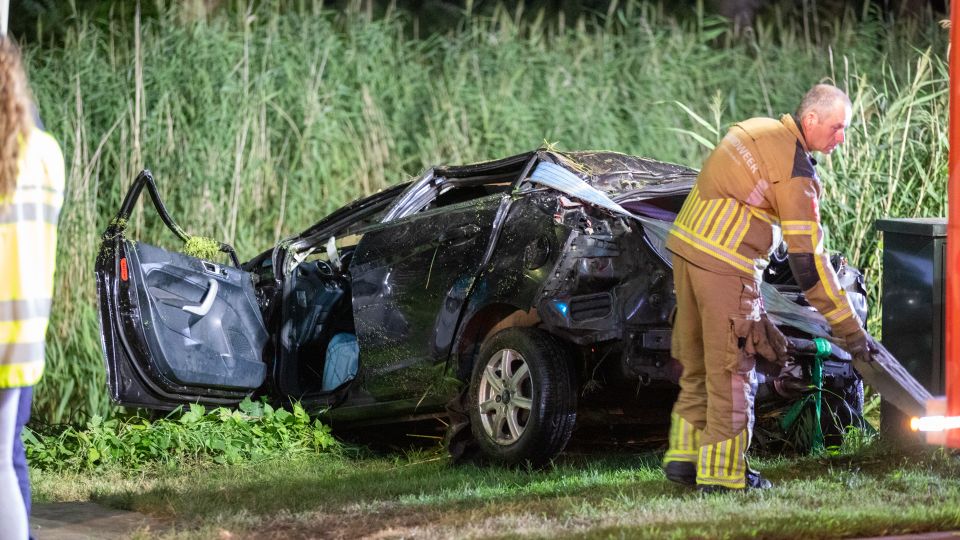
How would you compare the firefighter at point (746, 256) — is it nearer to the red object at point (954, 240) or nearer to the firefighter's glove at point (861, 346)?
the firefighter's glove at point (861, 346)

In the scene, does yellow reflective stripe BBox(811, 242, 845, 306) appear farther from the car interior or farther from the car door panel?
the car door panel

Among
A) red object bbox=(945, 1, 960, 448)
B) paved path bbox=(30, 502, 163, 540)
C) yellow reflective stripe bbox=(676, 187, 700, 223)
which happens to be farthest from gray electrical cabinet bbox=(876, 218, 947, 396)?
paved path bbox=(30, 502, 163, 540)

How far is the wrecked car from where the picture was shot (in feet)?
20.0

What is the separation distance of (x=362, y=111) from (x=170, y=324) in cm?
455

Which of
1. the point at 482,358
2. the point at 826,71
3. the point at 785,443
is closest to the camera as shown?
the point at 482,358

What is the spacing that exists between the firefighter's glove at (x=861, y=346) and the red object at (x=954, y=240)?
3.04ft

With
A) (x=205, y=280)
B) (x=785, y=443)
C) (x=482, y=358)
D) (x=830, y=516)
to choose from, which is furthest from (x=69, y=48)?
(x=830, y=516)

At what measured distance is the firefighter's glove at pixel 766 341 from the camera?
18.0ft

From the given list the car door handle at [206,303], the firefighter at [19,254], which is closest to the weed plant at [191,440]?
the car door handle at [206,303]

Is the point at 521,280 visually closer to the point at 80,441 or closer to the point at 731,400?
the point at 731,400

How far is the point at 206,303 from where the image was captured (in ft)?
23.1

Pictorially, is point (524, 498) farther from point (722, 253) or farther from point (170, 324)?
point (170, 324)

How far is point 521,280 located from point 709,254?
43.4 inches

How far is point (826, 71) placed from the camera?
12406 mm
